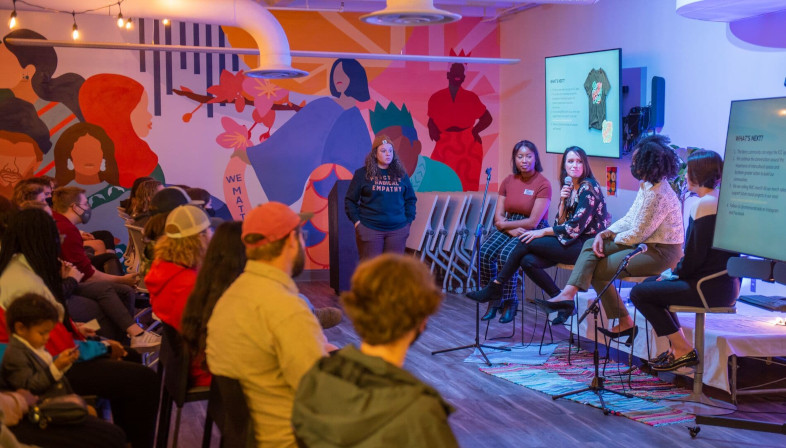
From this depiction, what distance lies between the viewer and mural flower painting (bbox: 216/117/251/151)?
9289 millimetres

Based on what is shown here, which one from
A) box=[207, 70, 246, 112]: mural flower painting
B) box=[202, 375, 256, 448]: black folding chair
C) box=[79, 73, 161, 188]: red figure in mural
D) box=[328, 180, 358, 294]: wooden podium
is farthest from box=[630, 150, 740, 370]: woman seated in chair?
box=[79, 73, 161, 188]: red figure in mural

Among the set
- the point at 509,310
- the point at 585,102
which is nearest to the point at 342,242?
the point at 509,310

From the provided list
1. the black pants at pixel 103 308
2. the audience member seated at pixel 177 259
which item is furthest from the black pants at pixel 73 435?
the black pants at pixel 103 308

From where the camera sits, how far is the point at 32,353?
318 centimetres

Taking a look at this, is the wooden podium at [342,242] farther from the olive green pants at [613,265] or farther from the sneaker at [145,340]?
the sneaker at [145,340]

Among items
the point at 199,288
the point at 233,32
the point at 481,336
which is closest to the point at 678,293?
the point at 481,336

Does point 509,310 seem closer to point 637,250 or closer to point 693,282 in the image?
point 637,250

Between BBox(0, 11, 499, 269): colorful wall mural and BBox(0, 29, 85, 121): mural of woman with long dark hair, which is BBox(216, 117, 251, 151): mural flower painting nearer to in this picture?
BBox(0, 11, 499, 269): colorful wall mural

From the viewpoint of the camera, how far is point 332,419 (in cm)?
186

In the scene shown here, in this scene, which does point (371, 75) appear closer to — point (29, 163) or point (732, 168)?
point (29, 163)

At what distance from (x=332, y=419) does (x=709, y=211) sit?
150 inches

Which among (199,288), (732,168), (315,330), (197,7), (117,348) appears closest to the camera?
(315,330)

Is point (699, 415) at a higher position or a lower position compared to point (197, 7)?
lower

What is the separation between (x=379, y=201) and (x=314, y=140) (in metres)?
2.45
